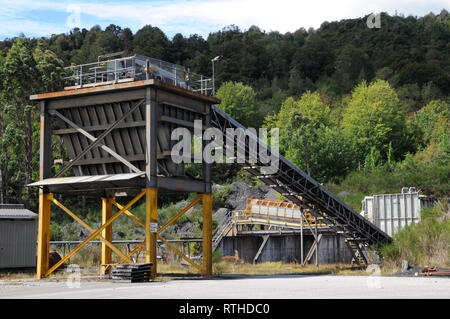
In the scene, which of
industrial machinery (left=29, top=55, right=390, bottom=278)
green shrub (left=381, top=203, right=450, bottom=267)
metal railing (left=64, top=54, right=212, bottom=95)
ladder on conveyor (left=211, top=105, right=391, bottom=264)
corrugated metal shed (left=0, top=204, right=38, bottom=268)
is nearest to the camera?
industrial machinery (left=29, top=55, right=390, bottom=278)

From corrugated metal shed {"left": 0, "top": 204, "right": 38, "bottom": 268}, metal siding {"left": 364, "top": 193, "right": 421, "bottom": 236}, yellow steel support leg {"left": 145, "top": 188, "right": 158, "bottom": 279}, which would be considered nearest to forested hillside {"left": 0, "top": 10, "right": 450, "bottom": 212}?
metal siding {"left": 364, "top": 193, "right": 421, "bottom": 236}

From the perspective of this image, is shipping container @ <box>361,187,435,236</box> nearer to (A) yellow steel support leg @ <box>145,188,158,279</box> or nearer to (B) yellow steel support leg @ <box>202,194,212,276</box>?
(B) yellow steel support leg @ <box>202,194,212,276</box>

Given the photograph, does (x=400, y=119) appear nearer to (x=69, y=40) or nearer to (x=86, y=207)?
(x=86, y=207)

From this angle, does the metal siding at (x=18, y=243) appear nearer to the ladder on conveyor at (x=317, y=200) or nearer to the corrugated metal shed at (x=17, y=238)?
the corrugated metal shed at (x=17, y=238)

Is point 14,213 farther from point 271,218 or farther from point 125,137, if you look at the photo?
point 271,218

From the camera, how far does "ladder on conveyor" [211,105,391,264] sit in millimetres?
33219

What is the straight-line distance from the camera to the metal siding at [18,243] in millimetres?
29703

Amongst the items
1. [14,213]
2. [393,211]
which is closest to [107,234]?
[14,213]

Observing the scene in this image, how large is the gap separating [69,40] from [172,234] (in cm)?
10227

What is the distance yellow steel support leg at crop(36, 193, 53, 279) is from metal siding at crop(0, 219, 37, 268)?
3.73 m

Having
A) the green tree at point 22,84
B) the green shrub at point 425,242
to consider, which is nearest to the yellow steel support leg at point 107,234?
the green shrub at point 425,242

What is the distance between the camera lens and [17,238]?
99.2 ft

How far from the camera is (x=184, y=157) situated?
27125 mm

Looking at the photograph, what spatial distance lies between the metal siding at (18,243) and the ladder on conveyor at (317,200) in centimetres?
1183
